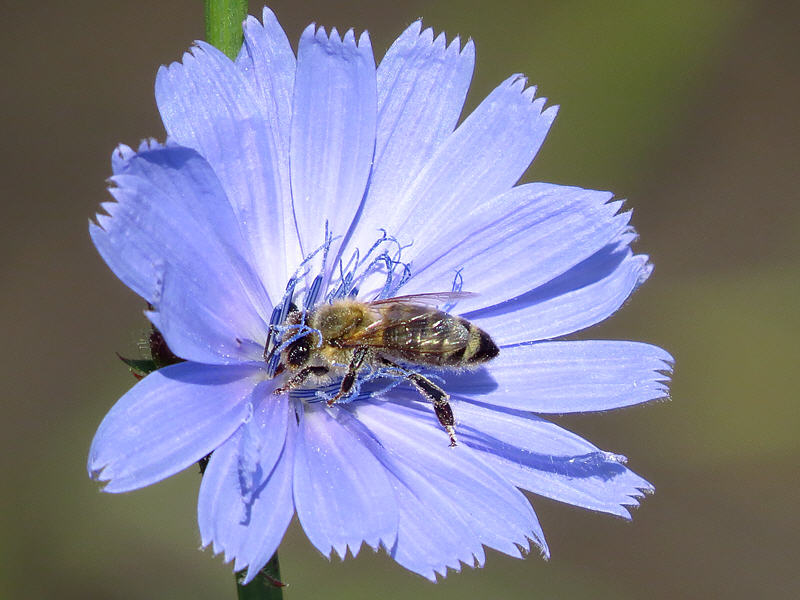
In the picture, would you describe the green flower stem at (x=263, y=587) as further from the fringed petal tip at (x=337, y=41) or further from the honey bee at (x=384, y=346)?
the fringed petal tip at (x=337, y=41)

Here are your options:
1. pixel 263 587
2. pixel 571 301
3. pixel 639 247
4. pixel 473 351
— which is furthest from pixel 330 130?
pixel 639 247

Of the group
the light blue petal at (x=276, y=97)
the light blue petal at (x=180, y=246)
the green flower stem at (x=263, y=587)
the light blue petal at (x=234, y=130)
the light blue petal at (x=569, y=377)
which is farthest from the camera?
the light blue petal at (x=569, y=377)

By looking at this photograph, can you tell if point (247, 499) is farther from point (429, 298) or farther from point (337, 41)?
point (337, 41)

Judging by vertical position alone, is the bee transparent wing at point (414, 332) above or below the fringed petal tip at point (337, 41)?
below

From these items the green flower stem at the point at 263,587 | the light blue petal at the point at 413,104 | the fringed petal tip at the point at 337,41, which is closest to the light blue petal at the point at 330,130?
the fringed petal tip at the point at 337,41

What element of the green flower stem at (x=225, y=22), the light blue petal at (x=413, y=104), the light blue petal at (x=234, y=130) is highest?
the green flower stem at (x=225, y=22)

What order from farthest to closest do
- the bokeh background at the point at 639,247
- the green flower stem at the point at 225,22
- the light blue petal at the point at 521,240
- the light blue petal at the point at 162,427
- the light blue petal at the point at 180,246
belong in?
1. the bokeh background at the point at 639,247
2. the light blue petal at the point at 521,240
3. the green flower stem at the point at 225,22
4. the light blue petal at the point at 180,246
5. the light blue petal at the point at 162,427
